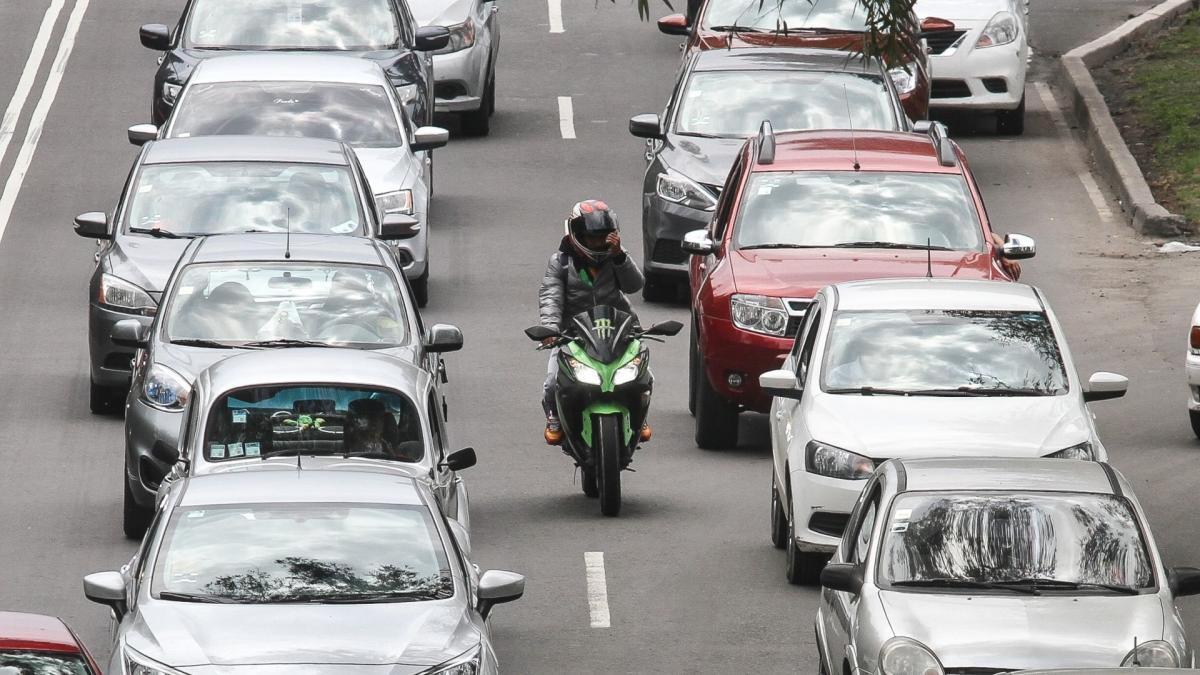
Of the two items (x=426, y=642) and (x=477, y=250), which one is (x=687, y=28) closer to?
(x=477, y=250)

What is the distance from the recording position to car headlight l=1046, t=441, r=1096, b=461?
13.3 meters

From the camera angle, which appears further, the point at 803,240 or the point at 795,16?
the point at 795,16

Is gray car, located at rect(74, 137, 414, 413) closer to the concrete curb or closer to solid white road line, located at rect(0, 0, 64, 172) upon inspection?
solid white road line, located at rect(0, 0, 64, 172)

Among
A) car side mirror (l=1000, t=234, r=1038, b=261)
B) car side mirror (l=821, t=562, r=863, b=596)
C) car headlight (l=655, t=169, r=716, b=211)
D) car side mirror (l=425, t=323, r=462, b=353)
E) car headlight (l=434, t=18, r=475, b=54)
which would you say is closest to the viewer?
car side mirror (l=821, t=562, r=863, b=596)

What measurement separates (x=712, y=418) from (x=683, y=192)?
14.7 feet

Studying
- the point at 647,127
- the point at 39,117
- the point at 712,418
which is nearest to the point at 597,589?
the point at 712,418

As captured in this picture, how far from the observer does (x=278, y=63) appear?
22547 millimetres

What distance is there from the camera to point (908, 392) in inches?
550

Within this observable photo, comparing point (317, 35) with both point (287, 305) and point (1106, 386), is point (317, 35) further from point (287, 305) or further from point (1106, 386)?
point (1106, 386)

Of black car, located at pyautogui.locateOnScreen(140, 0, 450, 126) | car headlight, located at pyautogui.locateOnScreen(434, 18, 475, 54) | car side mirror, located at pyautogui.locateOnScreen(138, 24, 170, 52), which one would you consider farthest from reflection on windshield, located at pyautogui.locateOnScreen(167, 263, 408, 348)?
car headlight, located at pyautogui.locateOnScreen(434, 18, 475, 54)

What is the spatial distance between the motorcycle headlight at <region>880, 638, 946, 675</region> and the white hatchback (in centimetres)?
330

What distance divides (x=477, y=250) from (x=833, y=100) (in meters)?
3.42

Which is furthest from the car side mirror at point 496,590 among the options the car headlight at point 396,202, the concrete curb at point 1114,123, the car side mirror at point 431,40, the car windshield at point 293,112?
the car side mirror at point 431,40

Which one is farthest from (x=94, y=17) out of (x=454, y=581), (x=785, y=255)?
(x=454, y=581)
